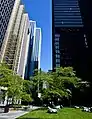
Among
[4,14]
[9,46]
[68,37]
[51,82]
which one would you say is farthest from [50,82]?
[9,46]

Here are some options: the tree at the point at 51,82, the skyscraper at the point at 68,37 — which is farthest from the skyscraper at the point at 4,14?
the tree at the point at 51,82

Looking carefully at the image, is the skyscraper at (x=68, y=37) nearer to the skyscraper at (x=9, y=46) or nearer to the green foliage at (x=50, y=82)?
the skyscraper at (x=9, y=46)

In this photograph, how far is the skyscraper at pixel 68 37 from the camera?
113562mm

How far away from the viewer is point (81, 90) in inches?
4080

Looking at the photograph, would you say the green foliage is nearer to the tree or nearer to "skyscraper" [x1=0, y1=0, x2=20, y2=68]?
the tree

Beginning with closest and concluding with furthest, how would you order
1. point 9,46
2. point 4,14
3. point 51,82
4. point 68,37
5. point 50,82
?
point 50,82 → point 51,82 → point 68,37 → point 4,14 → point 9,46

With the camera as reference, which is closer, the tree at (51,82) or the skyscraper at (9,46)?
the tree at (51,82)

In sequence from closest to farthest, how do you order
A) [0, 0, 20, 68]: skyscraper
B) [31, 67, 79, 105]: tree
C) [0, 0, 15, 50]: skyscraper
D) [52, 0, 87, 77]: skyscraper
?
[31, 67, 79, 105]: tree, [52, 0, 87, 77]: skyscraper, [0, 0, 15, 50]: skyscraper, [0, 0, 20, 68]: skyscraper

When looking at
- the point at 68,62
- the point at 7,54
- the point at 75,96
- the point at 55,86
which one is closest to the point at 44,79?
the point at 55,86

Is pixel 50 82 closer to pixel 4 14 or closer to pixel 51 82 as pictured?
pixel 51 82

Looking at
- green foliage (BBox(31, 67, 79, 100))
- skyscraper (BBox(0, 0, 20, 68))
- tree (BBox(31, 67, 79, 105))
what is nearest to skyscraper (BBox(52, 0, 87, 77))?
skyscraper (BBox(0, 0, 20, 68))

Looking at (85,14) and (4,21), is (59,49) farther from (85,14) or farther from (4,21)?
(4,21)

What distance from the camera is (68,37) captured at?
395 feet

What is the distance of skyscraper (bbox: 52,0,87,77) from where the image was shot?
4471 inches
